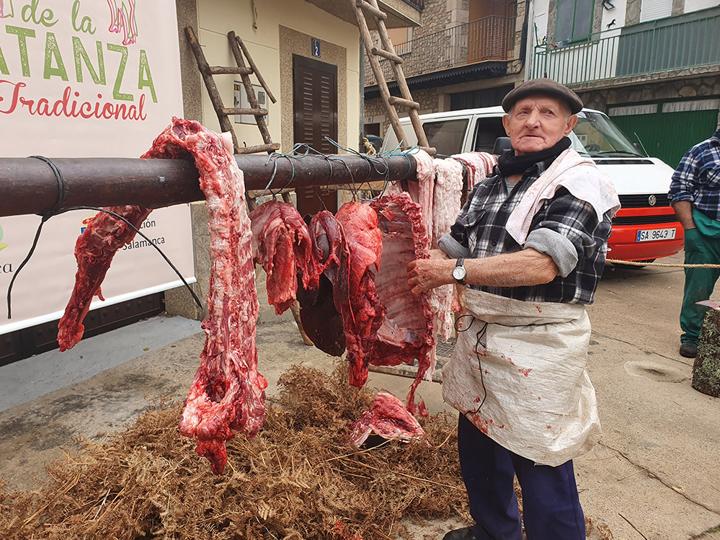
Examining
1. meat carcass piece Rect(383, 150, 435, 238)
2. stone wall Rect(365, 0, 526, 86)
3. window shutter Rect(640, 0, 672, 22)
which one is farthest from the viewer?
stone wall Rect(365, 0, 526, 86)

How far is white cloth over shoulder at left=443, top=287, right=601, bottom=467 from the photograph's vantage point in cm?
198

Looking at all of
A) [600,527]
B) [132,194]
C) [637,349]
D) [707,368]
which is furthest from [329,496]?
[637,349]

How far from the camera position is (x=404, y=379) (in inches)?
166

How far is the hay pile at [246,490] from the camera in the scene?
7.18 feet

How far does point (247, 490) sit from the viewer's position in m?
2.37

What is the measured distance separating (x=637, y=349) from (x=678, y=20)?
504 inches

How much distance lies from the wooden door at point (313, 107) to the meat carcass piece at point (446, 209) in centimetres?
314

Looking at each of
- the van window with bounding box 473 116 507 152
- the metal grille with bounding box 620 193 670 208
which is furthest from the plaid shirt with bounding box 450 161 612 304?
the metal grille with bounding box 620 193 670 208

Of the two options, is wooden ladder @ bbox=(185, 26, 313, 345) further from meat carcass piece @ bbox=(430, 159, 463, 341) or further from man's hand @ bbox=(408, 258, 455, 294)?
man's hand @ bbox=(408, 258, 455, 294)

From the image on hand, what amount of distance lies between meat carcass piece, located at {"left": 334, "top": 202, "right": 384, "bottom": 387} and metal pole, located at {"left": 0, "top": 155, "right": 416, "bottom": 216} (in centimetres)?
26

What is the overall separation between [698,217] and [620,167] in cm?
309

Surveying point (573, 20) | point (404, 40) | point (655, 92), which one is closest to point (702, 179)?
point (655, 92)

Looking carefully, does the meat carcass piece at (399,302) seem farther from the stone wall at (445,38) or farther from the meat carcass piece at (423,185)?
the stone wall at (445,38)

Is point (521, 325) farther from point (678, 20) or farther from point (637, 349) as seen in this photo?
point (678, 20)
